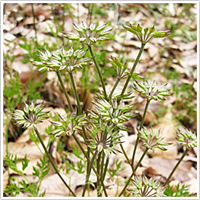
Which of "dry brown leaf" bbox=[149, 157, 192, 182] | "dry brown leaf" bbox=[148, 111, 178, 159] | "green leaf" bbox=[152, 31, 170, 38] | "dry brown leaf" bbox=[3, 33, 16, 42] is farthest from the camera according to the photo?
"dry brown leaf" bbox=[3, 33, 16, 42]

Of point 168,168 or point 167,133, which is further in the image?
point 167,133

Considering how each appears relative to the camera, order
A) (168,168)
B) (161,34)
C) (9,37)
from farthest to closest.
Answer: (9,37), (168,168), (161,34)

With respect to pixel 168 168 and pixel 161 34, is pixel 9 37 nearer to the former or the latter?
pixel 168 168

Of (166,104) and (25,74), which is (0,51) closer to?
(25,74)

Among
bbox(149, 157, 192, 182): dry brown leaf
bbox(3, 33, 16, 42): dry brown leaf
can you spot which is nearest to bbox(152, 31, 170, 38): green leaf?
bbox(149, 157, 192, 182): dry brown leaf

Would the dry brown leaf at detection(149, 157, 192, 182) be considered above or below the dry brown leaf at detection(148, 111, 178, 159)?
below

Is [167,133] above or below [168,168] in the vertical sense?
above

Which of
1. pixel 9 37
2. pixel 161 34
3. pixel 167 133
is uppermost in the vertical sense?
pixel 9 37

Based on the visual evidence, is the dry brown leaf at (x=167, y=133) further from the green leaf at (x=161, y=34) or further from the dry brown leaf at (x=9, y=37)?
Result: the dry brown leaf at (x=9, y=37)

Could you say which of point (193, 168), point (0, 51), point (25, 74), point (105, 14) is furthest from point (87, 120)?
point (105, 14)

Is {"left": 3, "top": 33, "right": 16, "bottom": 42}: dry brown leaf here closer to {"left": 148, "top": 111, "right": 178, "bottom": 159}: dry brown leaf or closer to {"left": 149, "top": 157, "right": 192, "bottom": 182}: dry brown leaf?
{"left": 148, "top": 111, "right": 178, "bottom": 159}: dry brown leaf

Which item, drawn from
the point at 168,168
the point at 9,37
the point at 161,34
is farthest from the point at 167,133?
the point at 9,37
